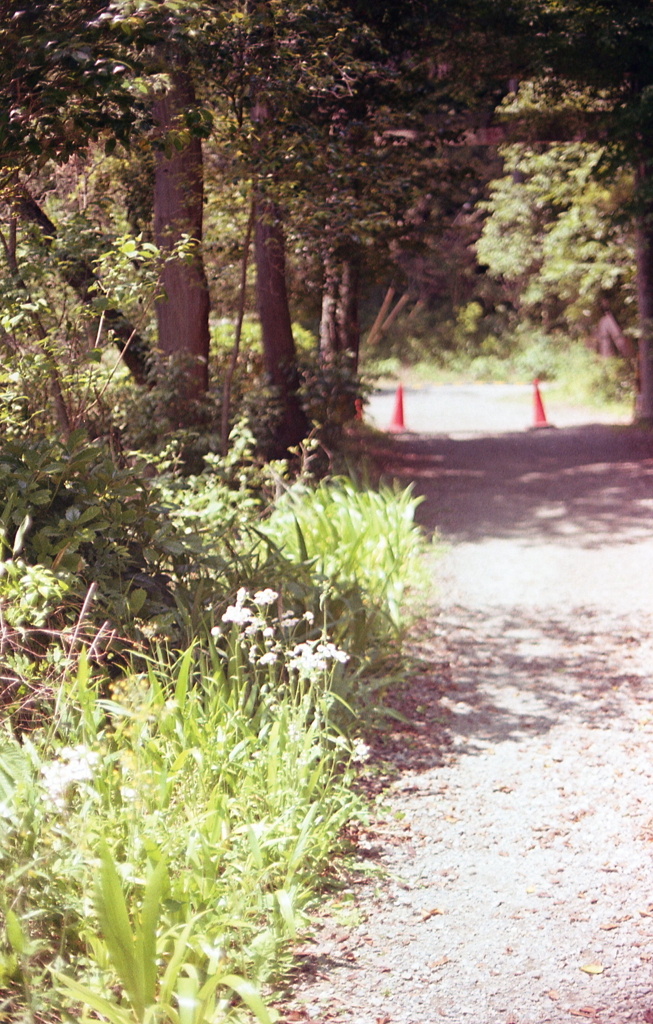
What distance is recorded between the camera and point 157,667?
15.9 feet

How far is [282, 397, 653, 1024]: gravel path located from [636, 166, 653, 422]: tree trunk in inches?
387

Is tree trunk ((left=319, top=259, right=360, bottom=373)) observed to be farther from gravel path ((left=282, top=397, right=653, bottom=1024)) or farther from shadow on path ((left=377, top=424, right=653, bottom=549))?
gravel path ((left=282, top=397, right=653, bottom=1024))

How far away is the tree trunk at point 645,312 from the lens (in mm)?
17812

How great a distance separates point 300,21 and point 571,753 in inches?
216

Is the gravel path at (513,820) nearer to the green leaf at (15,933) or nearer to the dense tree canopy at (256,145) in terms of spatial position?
the green leaf at (15,933)

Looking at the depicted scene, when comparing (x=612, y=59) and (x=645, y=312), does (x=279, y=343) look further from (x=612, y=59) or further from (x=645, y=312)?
(x=645, y=312)

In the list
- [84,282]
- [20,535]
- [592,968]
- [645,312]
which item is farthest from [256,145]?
[645,312]

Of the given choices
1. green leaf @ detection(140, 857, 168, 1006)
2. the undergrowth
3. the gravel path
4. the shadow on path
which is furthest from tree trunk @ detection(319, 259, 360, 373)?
green leaf @ detection(140, 857, 168, 1006)

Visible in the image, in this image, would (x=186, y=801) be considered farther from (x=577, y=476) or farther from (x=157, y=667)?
(x=577, y=476)

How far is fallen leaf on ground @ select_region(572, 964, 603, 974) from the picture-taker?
10.7 feet

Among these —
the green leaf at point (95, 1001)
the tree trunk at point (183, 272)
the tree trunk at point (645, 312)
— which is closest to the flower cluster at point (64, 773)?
the green leaf at point (95, 1001)

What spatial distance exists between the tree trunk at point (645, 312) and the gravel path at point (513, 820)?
32.3 feet

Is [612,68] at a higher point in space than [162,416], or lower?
higher

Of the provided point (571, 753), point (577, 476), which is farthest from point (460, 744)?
point (577, 476)
